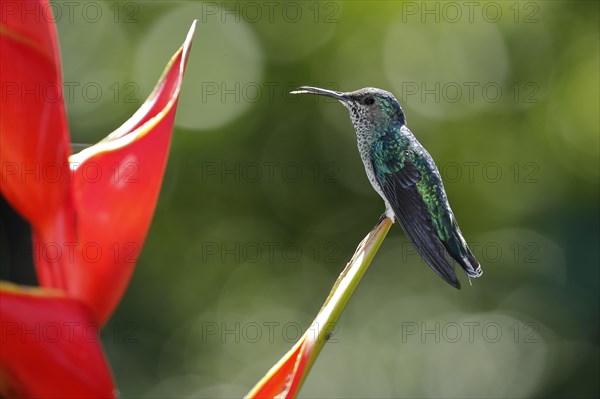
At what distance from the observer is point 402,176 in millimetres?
1131

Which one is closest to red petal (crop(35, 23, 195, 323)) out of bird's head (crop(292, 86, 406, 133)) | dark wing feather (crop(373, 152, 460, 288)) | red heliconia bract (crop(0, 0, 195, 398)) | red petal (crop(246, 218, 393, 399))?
red heliconia bract (crop(0, 0, 195, 398))

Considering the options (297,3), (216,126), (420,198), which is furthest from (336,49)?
(420,198)

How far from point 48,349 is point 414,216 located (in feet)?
1.99

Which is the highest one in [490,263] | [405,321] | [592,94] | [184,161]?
[592,94]

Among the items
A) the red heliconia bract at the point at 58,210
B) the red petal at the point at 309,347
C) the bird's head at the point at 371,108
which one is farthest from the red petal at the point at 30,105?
the bird's head at the point at 371,108

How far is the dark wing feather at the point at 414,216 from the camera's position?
2.75 feet

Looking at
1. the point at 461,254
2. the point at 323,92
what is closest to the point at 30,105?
the point at 323,92

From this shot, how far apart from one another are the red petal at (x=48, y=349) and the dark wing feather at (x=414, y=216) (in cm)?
35

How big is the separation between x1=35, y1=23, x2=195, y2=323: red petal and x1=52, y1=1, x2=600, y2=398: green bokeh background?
6.39 ft

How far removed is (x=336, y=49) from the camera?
2.68 metres

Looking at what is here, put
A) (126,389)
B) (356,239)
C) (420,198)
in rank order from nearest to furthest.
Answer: (420,198) < (356,239) < (126,389)

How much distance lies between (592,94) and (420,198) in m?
1.77

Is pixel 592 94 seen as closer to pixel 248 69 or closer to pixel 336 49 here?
pixel 336 49

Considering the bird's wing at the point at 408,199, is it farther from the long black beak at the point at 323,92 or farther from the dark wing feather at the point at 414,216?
the long black beak at the point at 323,92
